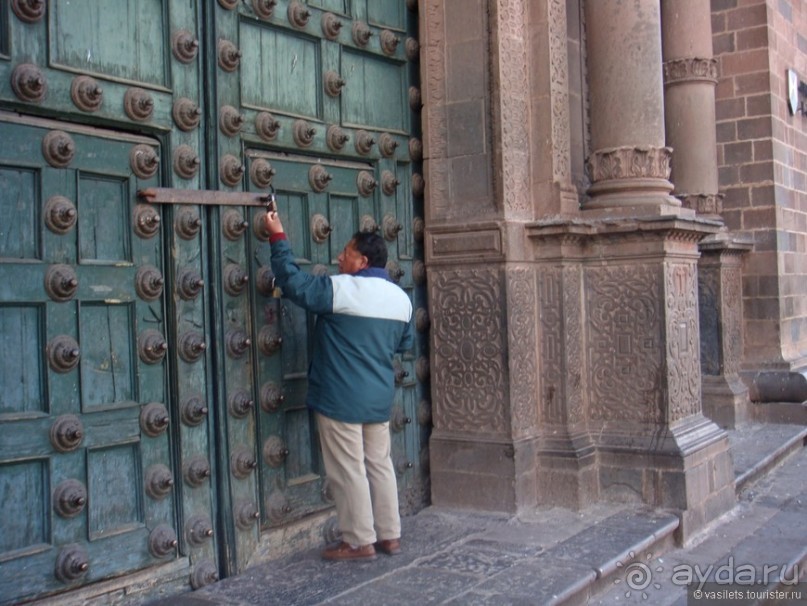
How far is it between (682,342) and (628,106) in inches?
57.4

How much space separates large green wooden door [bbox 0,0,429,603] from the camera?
3559mm

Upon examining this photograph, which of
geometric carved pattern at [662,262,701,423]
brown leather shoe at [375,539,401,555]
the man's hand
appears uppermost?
the man's hand

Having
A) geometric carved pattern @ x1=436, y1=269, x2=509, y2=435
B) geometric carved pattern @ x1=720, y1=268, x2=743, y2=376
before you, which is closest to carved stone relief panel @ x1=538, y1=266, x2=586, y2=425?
geometric carved pattern @ x1=436, y1=269, x2=509, y2=435

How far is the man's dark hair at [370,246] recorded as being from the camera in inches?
172

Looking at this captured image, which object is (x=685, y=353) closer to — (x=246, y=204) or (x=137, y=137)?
(x=246, y=204)

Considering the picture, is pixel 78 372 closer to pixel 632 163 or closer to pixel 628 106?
pixel 632 163

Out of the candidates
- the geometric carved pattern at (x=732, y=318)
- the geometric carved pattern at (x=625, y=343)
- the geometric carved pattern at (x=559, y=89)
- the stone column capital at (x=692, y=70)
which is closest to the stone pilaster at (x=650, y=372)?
the geometric carved pattern at (x=625, y=343)

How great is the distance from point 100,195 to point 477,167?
93.1 inches

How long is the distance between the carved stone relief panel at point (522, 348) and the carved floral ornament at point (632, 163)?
82 centimetres

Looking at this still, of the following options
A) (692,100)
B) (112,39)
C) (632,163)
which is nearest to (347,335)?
(112,39)

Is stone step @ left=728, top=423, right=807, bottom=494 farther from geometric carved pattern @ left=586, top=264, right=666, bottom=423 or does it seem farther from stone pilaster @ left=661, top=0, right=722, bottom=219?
stone pilaster @ left=661, top=0, right=722, bottom=219

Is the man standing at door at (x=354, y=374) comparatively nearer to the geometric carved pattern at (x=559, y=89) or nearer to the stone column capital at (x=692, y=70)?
the geometric carved pattern at (x=559, y=89)

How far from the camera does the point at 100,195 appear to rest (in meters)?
3.82

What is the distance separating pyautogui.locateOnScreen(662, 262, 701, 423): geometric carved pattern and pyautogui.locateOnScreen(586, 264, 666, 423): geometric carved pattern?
69 millimetres
